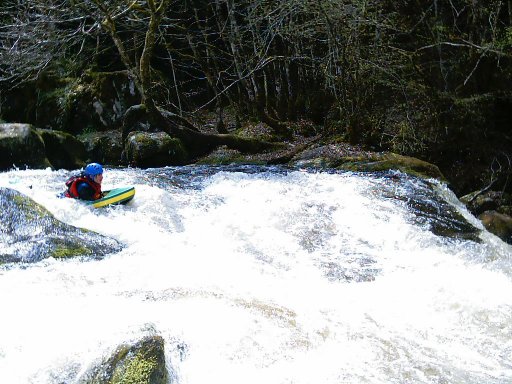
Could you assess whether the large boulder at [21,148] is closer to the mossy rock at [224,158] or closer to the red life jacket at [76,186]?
the mossy rock at [224,158]

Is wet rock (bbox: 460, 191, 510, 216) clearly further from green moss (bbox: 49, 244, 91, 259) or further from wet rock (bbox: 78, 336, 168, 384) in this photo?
wet rock (bbox: 78, 336, 168, 384)

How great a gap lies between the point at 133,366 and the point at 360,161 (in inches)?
258

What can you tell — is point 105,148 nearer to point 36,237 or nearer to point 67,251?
point 36,237

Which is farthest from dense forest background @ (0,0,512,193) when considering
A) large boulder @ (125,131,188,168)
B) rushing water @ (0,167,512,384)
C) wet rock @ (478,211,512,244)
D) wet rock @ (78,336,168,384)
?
wet rock @ (78,336,168,384)

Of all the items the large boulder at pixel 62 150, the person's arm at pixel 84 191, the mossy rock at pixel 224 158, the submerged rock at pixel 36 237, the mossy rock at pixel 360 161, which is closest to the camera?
the submerged rock at pixel 36 237

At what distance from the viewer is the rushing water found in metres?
3.54

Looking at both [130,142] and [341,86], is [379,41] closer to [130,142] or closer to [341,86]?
[341,86]

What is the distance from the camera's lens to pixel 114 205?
21.3 ft

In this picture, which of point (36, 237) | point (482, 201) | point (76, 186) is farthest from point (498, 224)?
point (36, 237)

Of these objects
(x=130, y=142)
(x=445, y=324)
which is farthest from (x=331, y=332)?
(x=130, y=142)

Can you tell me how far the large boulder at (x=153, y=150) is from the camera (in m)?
9.95

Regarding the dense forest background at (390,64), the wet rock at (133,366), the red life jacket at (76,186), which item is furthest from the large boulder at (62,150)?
the wet rock at (133,366)

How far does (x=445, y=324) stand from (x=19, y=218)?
383cm

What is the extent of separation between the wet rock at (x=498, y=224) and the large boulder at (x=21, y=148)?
21.6ft
